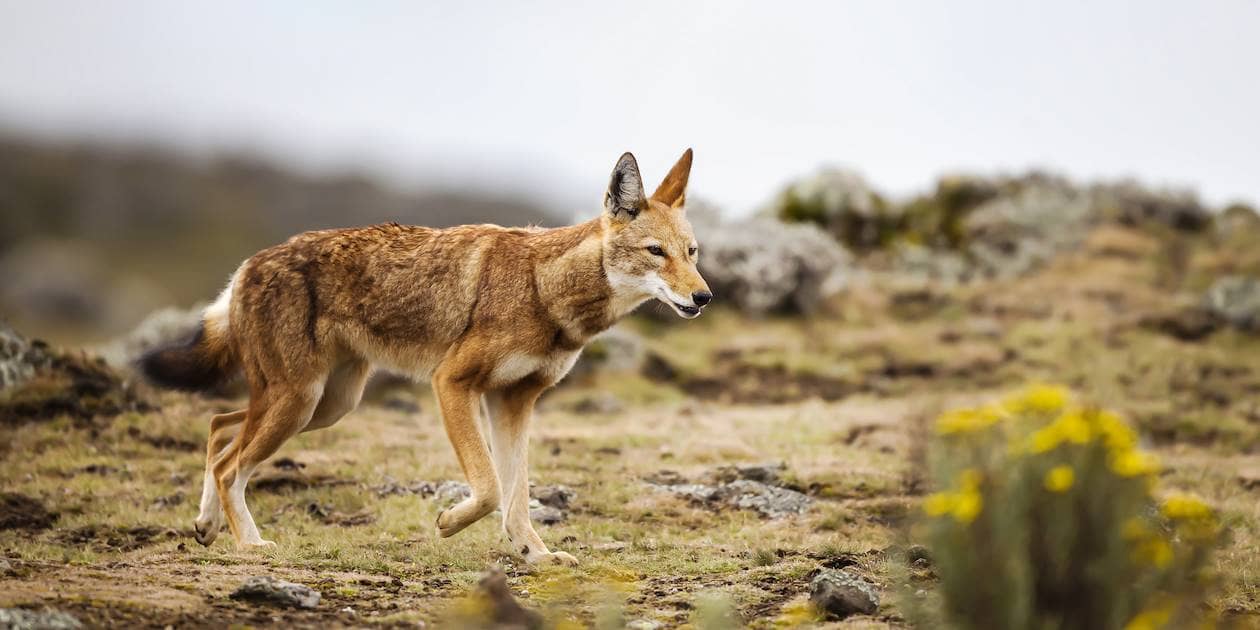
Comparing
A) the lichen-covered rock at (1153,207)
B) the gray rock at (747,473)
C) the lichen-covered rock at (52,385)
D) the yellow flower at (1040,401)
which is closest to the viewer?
the yellow flower at (1040,401)

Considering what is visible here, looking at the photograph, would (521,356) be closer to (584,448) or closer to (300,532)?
(300,532)

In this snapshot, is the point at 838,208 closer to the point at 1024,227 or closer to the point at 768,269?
the point at 1024,227

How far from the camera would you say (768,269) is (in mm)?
25031

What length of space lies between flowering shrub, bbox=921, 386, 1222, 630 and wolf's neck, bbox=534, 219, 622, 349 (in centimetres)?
398

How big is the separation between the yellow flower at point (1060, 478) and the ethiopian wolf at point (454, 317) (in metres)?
3.68

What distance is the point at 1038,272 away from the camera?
97.8ft

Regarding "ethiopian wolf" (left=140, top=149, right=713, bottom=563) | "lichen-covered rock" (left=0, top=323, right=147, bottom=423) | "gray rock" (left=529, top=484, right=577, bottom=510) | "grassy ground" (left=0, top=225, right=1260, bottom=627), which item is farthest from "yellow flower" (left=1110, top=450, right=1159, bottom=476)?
"lichen-covered rock" (left=0, top=323, right=147, bottom=423)

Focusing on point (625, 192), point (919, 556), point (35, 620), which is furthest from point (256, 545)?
point (919, 556)

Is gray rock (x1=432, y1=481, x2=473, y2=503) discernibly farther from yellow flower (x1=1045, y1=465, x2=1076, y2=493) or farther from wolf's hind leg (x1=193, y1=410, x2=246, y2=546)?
yellow flower (x1=1045, y1=465, x2=1076, y2=493)

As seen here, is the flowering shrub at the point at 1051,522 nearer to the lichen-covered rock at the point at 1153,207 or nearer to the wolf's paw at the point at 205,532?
the wolf's paw at the point at 205,532

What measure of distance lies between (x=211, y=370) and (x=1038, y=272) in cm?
2545

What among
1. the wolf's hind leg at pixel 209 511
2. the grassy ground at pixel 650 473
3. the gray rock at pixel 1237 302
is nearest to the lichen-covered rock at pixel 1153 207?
the gray rock at pixel 1237 302

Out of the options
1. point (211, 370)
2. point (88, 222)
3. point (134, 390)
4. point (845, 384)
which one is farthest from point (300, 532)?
point (88, 222)

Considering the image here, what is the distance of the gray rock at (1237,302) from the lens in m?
22.8
